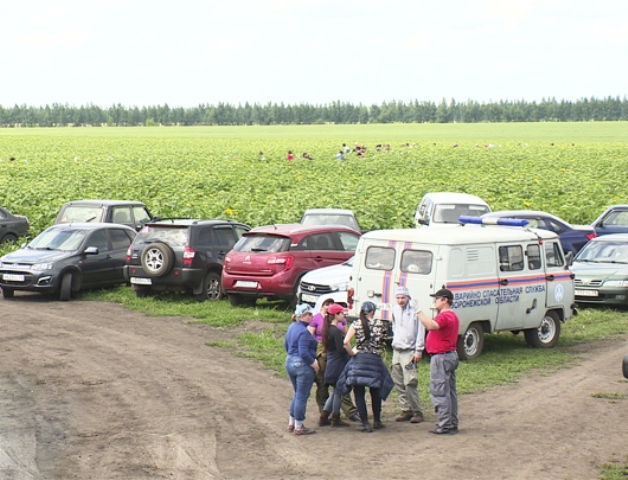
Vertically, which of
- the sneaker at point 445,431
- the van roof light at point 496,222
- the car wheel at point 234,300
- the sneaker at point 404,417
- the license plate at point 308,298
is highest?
the van roof light at point 496,222

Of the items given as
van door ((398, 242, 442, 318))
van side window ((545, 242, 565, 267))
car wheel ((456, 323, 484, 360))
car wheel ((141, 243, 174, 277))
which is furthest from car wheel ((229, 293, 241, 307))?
van side window ((545, 242, 565, 267))

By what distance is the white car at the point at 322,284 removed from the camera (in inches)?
717

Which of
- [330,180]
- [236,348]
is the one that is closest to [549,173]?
[330,180]

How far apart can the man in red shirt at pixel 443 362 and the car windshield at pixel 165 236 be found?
1079cm

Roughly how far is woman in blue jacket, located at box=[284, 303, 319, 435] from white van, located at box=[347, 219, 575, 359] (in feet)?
13.1

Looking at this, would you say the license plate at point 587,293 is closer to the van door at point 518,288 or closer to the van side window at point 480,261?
A: the van door at point 518,288

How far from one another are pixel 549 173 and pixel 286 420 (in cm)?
4865

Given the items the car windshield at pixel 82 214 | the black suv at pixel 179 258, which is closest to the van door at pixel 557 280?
the black suv at pixel 179 258

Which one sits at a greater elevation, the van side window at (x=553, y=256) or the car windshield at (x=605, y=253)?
the van side window at (x=553, y=256)

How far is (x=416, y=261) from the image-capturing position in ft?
49.3

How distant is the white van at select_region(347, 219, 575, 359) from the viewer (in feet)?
49.0

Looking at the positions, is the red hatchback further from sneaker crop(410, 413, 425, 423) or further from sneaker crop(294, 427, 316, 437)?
sneaker crop(294, 427, 316, 437)

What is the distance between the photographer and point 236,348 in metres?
16.5

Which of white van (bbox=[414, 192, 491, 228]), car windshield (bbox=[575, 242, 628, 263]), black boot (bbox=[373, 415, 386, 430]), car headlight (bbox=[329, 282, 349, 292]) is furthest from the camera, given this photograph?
white van (bbox=[414, 192, 491, 228])
